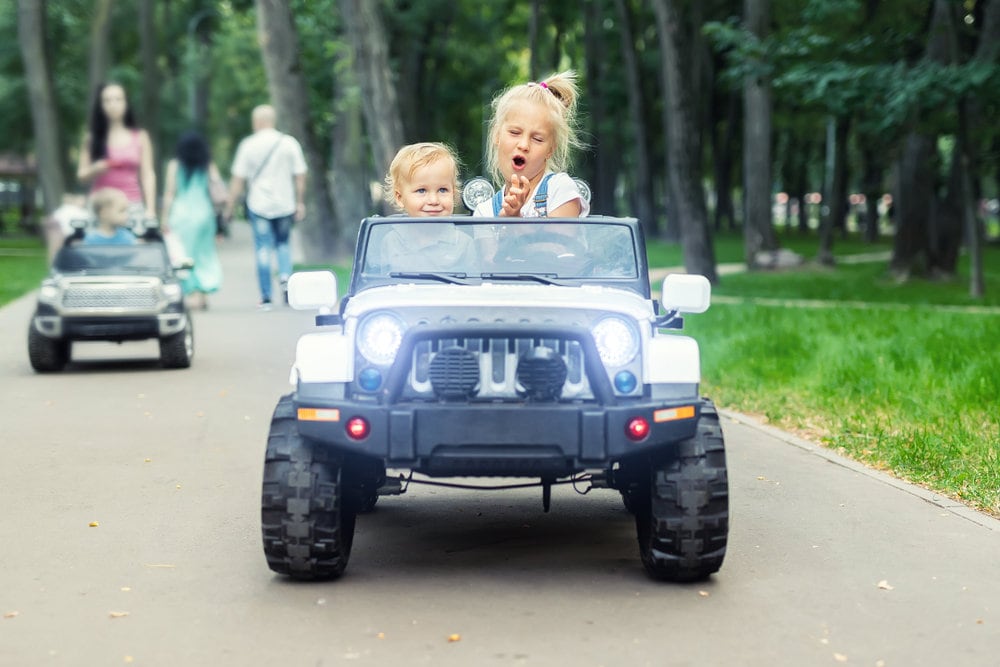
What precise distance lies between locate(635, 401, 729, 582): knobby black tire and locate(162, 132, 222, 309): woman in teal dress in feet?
43.5

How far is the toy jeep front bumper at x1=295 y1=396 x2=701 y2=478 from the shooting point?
5.52 meters

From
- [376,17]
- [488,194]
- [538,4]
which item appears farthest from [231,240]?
[488,194]

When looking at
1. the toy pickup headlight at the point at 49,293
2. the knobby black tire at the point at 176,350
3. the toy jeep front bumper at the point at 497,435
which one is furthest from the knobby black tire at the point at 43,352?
the toy jeep front bumper at the point at 497,435

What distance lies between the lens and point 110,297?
42.4 ft

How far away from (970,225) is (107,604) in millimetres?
17936

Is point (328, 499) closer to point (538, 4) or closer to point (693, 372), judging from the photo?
point (693, 372)

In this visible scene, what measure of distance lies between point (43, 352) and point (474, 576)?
7.74 metres

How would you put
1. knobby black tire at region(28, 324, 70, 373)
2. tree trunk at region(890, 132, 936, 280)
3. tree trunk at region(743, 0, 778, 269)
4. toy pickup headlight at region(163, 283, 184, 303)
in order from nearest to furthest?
knobby black tire at region(28, 324, 70, 373) → toy pickup headlight at region(163, 283, 184, 303) → tree trunk at region(890, 132, 936, 280) → tree trunk at region(743, 0, 778, 269)

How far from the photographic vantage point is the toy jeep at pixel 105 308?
1287 cm

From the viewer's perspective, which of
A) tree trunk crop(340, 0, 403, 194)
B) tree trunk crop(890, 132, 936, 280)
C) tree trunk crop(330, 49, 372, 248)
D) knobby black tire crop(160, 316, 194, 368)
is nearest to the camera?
knobby black tire crop(160, 316, 194, 368)

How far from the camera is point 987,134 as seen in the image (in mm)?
22109

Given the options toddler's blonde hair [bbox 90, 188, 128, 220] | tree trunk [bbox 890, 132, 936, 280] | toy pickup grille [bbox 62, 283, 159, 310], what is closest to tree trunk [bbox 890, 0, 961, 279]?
tree trunk [bbox 890, 132, 936, 280]

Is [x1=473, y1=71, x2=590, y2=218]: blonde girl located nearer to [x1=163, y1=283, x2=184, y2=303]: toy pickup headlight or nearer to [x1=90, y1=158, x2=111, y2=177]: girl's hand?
[x1=163, y1=283, x2=184, y2=303]: toy pickup headlight

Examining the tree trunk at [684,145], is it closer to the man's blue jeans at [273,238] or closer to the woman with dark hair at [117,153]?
the man's blue jeans at [273,238]
